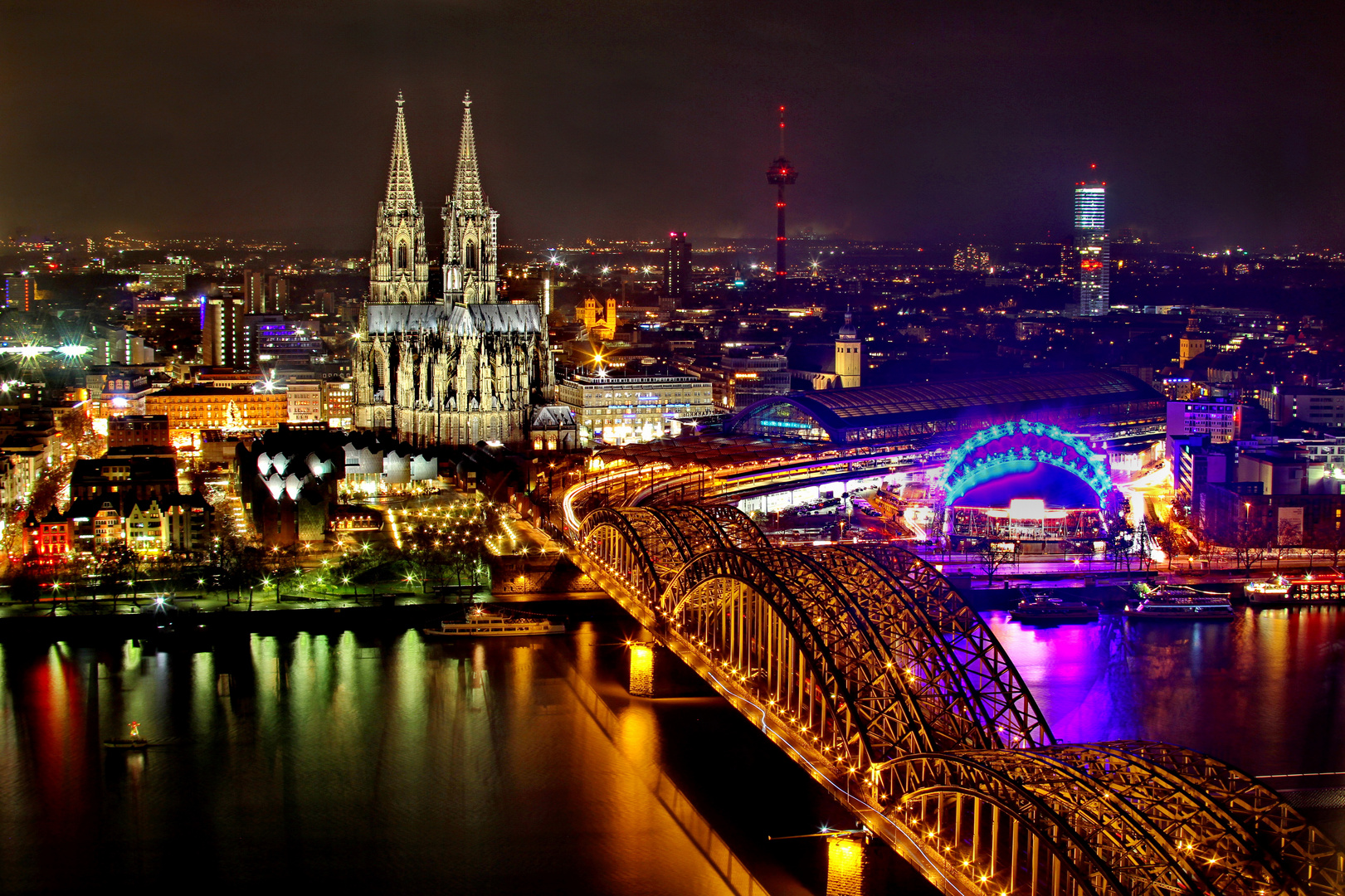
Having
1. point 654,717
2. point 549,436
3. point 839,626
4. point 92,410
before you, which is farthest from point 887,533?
point 92,410

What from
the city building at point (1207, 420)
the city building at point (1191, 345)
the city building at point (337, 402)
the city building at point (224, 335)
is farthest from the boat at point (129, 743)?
the city building at point (1191, 345)

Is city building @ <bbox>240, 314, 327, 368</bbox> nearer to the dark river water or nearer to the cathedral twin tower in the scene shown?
the cathedral twin tower

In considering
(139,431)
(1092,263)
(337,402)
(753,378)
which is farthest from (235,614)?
(1092,263)

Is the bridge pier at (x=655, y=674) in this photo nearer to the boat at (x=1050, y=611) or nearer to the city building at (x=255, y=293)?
the boat at (x=1050, y=611)

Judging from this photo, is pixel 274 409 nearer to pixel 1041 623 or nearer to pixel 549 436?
pixel 549 436

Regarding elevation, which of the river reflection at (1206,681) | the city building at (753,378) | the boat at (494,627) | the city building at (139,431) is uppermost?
the city building at (753,378)

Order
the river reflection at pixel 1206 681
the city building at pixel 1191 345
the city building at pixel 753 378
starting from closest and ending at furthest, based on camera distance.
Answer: the river reflection at pixel 1206 681, the city building at pixel 753 378, the city building at pixel 1191 345

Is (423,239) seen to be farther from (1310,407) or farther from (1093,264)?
(1093,264)
